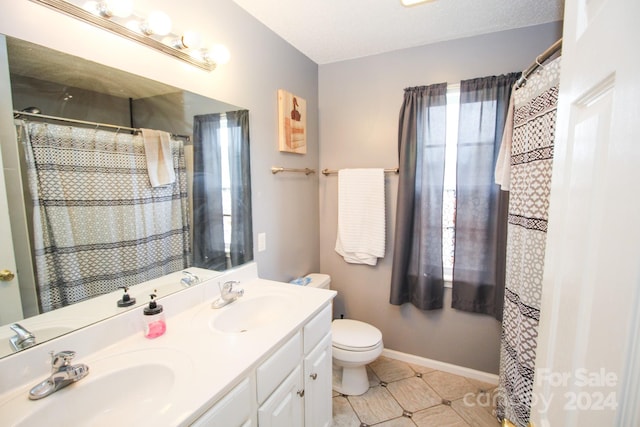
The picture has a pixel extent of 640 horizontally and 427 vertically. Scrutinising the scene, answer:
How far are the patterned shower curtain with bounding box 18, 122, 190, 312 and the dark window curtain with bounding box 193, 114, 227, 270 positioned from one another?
0.47ft

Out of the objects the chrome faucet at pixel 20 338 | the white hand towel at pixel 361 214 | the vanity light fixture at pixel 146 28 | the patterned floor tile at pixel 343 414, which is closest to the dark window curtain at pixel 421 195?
the white hand towel at pixel 361 214

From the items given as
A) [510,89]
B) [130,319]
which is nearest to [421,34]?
[510,89]

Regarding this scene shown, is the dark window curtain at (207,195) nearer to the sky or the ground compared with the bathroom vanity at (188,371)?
nearer to the sky

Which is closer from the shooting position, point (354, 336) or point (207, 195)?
point (207, 195)

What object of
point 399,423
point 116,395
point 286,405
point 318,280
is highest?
point 116,395

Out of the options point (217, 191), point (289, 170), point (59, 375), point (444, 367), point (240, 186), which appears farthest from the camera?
point (444, 367)

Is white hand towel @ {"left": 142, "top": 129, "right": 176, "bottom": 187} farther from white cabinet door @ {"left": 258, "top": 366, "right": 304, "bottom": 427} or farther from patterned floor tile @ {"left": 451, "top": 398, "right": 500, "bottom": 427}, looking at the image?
patterned floor tile @ {"left": 451, "top": 398, "right": 500, "bottom": 427}

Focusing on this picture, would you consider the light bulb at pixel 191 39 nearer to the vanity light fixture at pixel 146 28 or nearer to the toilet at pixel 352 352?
the vanity light fixture at pixel 146 28

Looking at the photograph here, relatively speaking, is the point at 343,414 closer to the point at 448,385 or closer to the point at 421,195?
the point at 448,385

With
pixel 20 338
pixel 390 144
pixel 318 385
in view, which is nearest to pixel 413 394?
pixel 318 385

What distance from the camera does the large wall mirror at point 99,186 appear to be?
0.87 m

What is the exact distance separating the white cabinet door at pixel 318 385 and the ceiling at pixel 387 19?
1.86 meters

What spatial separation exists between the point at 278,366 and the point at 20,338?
803 mm

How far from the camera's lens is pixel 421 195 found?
214 centimetres
